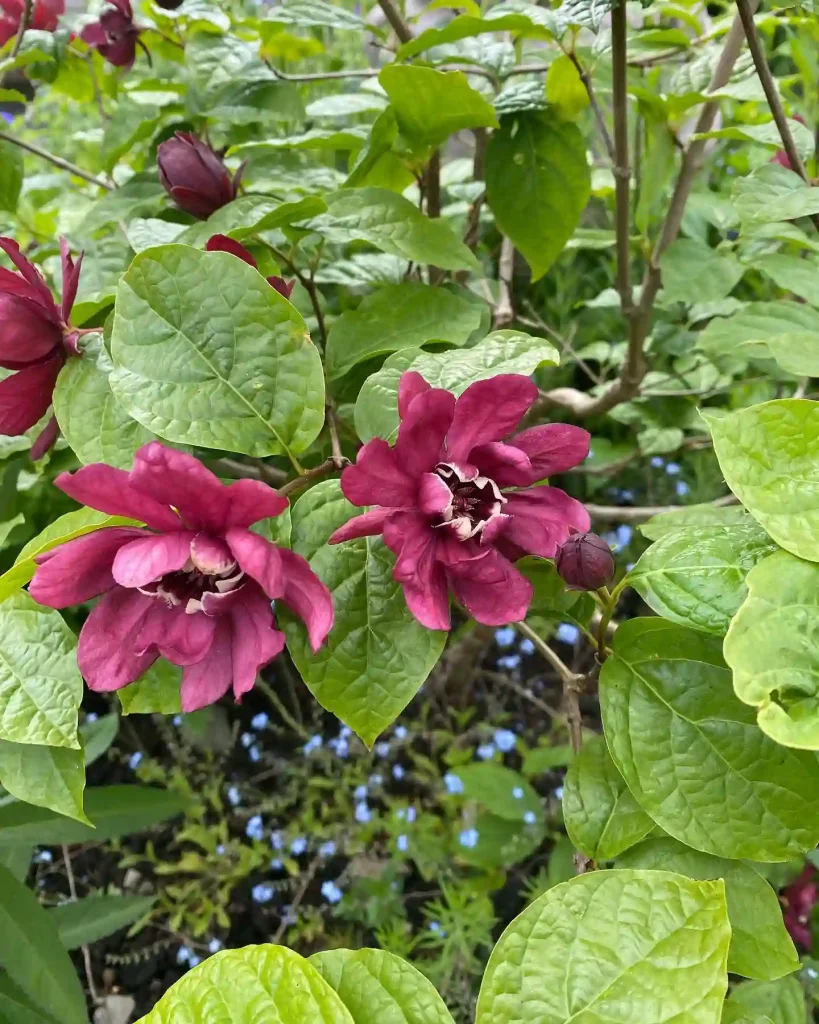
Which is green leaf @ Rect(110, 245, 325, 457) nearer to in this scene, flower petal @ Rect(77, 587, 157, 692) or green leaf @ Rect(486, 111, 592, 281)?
flower petal @ Rect(77, 587, 157, 692)

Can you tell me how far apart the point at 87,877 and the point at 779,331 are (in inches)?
54.3

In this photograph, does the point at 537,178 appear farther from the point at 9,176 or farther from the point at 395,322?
the point at 9,176

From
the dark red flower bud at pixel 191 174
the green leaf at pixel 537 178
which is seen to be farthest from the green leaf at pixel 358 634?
the green leaf at pixel 537 178

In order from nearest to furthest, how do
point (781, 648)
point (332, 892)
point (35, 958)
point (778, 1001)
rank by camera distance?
1. point (781, 648)
2. point (778, 1001)
3. point (35, 958)
4. point (332, 892)

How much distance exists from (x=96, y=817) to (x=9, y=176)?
0.82 metres

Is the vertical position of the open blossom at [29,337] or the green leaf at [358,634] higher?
the open blossom at [29,337]

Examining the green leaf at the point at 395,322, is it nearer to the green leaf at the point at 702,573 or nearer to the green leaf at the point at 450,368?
the green leaf at the point at 450,368

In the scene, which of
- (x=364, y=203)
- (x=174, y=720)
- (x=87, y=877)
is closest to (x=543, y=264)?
(x=364, y=203)

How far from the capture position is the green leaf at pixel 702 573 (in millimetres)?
456

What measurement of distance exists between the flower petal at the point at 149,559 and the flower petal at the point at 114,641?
58mm

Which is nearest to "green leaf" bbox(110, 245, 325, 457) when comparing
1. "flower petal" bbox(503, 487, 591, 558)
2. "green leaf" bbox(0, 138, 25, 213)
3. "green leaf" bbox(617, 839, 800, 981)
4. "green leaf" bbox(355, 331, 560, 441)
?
"green leaf" bbox(355, 331, 560, 441)

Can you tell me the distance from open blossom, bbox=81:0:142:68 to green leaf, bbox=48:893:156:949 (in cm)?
113

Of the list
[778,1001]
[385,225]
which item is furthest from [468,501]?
[778,1001]

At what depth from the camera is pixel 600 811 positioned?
57cm
